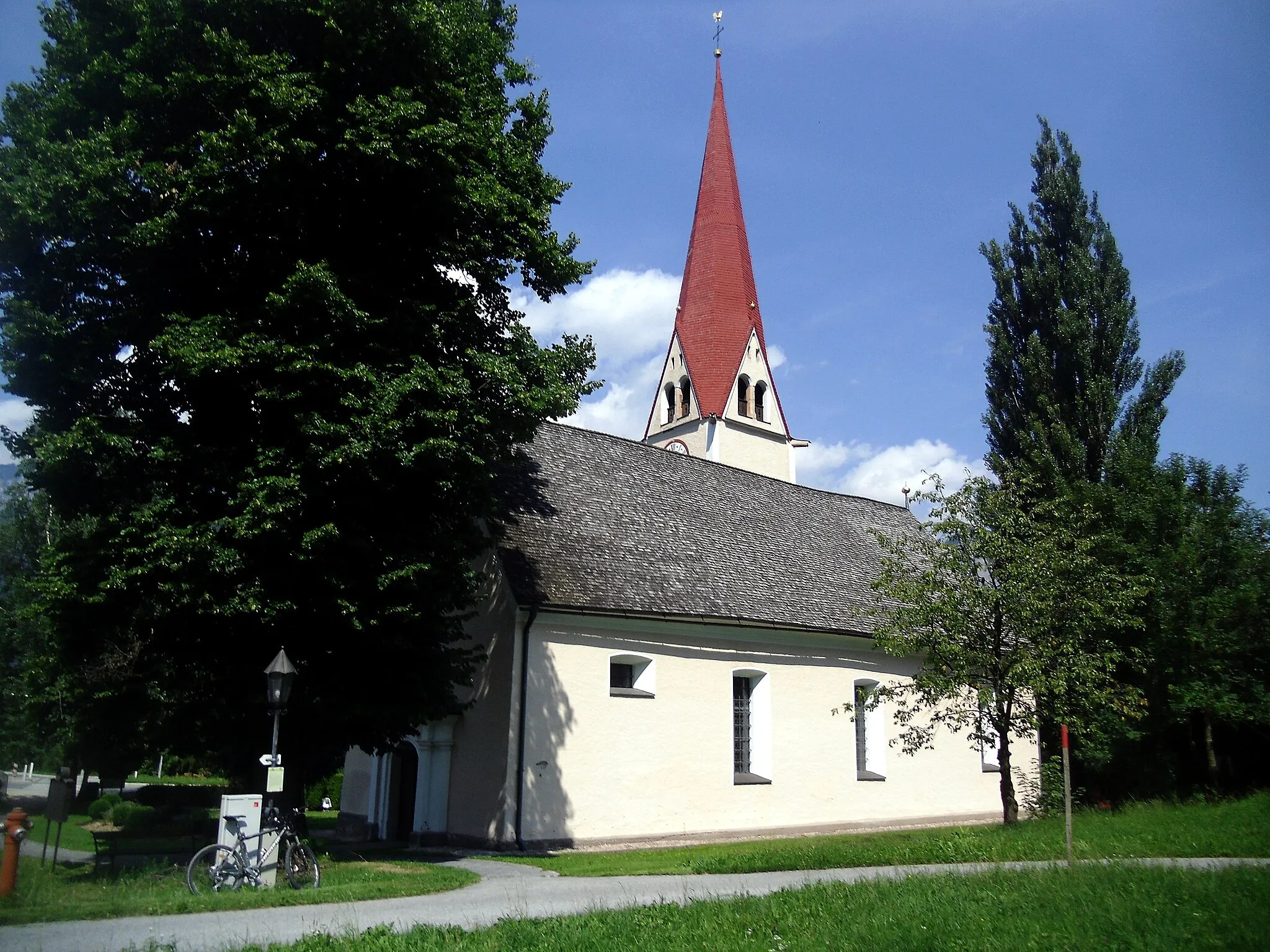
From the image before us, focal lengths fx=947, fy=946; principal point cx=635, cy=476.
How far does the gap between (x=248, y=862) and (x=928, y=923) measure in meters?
8.30

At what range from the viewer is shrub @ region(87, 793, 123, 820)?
29.8 metres

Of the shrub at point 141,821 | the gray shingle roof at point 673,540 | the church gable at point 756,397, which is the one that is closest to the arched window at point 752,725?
the gray shingle roof at point 673,540

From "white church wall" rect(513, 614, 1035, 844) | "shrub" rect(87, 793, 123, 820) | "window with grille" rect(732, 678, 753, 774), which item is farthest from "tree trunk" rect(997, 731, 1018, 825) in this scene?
"shrub" rect(87, 793, 123, 820)

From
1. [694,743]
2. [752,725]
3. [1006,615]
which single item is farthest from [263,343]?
[752,725]

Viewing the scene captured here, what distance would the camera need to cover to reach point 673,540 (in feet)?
77.8

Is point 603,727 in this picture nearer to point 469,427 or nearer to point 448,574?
point 448,574

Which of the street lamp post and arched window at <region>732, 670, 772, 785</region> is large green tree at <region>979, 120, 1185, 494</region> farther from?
the street lamp post

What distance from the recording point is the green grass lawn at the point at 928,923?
7762 millimetres

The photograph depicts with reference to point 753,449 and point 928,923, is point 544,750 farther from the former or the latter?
point 753,449

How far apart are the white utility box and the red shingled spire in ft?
93.9

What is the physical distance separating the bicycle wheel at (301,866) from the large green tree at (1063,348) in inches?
800

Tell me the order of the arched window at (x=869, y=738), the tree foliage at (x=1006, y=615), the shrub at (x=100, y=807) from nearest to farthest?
the tree foliage at (x=1006, y=615) → the arched window at (x=869, y=738) → the shrub at (x=100, y=807)

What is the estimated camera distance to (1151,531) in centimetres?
2122

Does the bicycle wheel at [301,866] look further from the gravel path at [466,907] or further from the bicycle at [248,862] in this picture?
the gravel path at [466,907]
